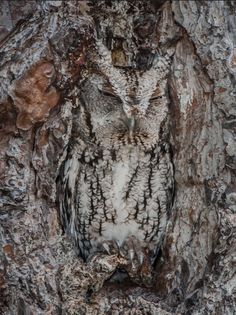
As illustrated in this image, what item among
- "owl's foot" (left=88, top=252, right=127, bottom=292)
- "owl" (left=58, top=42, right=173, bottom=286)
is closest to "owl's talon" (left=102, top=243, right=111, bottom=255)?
"owl" (left=58, top=42, right=173, bottom=286)

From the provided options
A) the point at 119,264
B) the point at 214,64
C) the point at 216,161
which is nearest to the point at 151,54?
the point at 214,64

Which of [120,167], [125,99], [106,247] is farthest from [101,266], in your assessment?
[125,99]

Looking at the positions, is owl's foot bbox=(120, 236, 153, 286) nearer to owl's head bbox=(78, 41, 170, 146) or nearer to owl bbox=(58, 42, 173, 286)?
owl bbox=(58, 42, 173, 286)

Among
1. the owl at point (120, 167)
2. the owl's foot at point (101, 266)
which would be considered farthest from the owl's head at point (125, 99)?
the owl's foot at point (101, 266)

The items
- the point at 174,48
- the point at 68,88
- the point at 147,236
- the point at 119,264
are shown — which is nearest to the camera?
the point at 68,88

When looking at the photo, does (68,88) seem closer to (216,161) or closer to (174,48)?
(174,48)

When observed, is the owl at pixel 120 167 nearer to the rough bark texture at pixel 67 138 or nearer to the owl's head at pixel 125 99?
the owl's head at pixel 125 99

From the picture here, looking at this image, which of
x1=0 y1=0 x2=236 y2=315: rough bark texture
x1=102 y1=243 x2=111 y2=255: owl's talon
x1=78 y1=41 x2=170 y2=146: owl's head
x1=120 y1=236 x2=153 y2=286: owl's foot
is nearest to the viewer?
x1=0 y1=0 x2=236 y2=315: rough bark texture
